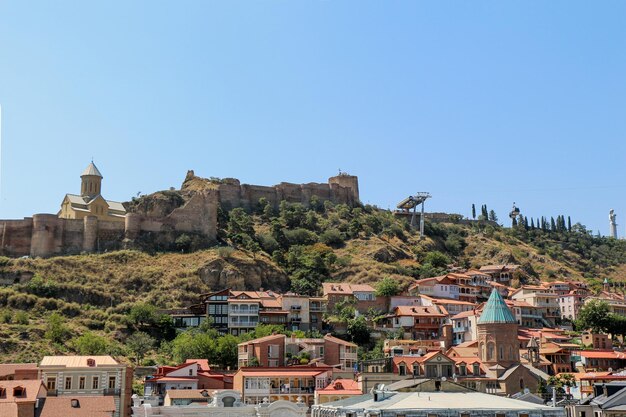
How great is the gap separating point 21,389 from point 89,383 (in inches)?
283

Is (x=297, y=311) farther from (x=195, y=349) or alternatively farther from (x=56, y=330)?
(x=56, y=330)

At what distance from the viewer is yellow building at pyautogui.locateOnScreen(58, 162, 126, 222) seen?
3661 inches

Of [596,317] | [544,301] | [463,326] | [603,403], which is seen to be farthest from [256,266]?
[603,403]

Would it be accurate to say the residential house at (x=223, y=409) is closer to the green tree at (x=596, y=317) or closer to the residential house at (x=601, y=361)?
the residential house at (x=601, y=361)

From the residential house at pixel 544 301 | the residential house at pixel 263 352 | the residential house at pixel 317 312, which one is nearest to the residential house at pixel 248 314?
the residential house at pixel 317 312

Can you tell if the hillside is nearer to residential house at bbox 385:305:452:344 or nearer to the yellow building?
the yellow building

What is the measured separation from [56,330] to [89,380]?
1074 inches

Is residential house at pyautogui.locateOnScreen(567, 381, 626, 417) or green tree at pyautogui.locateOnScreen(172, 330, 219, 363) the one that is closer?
residential house at pyautogui.locateOnScreen(567, 381, 626, 417)

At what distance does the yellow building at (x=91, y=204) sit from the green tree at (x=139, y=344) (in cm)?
2327

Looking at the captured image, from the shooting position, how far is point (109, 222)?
90875mm

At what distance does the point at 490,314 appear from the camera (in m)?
68.8

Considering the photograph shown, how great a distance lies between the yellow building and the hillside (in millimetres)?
A: 7756

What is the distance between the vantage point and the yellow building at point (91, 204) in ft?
305

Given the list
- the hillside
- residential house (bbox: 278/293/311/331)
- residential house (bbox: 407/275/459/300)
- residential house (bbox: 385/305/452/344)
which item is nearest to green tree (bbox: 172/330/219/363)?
the hillside
